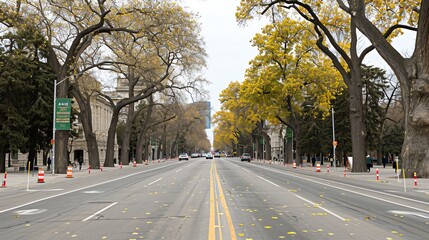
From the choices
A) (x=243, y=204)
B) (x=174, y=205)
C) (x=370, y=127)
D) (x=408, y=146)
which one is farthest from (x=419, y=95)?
(x=370, y=127)

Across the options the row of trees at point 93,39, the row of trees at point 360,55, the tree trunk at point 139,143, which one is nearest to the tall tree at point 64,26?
the row of trees at point 93,39

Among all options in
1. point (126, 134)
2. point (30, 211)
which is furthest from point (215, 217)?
point (126, 134)

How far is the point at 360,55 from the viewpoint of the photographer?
34.3 meters

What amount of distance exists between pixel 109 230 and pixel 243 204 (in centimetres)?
532

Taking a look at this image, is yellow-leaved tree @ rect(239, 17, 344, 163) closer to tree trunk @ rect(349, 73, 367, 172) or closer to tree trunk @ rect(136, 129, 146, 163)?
tree trunk @ rect(349, 73, 367, 172)

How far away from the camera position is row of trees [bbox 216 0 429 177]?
82.7ft

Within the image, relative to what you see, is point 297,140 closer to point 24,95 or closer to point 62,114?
point 62,114

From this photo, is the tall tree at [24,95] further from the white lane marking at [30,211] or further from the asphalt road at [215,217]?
the white lane marking at [30,211]

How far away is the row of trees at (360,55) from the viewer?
25.2 metres

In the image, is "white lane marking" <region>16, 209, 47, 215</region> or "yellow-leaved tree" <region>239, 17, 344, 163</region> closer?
"white lane marking" <region>16, 209, 47, 215</region>

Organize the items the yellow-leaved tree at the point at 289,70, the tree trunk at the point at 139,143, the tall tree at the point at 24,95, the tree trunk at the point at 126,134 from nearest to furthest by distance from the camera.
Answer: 1. the tall tree at the point at 24,95
2. the yellow-leaved tree at the point at 289,70
3. the tree trunk at the point at 126,134
4. the tree trunk at the point at 139,143

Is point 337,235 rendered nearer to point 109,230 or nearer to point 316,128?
point 109,230

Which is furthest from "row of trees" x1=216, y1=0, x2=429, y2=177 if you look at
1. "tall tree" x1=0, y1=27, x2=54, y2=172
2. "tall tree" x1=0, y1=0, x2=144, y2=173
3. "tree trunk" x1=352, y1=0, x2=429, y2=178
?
"tall tree" x1=0, y1=27, x2=54, y2=172

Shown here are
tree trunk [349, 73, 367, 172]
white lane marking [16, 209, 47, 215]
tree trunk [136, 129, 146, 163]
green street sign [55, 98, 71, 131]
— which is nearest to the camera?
white lane marking [16, 209, 47, 215]
